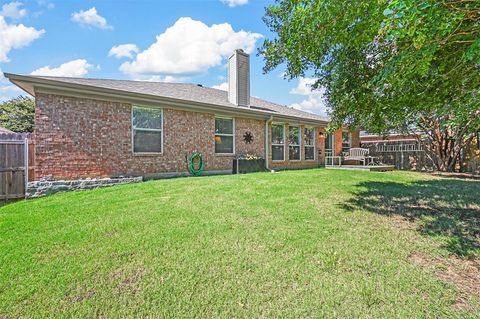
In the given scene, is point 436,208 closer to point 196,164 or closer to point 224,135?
point 196,164

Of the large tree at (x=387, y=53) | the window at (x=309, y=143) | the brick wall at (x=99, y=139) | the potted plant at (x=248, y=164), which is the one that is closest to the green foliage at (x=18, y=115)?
the brick wall at (x=99, y=139)

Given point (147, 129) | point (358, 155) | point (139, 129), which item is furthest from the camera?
point (358, 155)

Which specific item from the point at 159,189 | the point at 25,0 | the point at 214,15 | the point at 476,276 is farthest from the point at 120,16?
the point at 476,276

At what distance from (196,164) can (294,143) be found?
6003mm

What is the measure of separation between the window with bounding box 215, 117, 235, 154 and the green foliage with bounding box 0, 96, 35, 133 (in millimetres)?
15580

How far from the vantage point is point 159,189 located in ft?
21.1

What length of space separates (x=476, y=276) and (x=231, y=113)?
8977mm

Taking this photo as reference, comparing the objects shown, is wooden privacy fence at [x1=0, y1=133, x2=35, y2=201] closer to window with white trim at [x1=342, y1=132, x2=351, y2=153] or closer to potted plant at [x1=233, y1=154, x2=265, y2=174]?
potted plant at [x1=233, y1=154, x2=265, y2=174]

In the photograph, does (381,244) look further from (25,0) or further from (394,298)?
(25,0)

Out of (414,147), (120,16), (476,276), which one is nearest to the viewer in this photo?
(476,276)

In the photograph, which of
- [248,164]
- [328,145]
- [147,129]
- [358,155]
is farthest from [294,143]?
[147,129]

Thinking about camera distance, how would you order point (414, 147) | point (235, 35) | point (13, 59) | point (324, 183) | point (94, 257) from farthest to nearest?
point (414, 147), point (235, 35), point (13, 59), point (324, 183), point (94, 257)

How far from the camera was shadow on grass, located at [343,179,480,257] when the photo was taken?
139 inches

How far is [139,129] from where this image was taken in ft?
27.8
